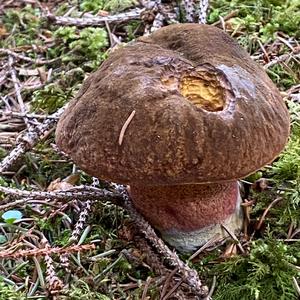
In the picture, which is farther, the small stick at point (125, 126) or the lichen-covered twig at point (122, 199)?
the lichen-covered twig at point (122, 199)

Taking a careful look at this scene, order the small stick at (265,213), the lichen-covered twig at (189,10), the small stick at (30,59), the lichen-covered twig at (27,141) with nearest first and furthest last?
1. the small stick at (265,213)
2. the lichen-covered twig at (27,141)
3. the lichen-covered twig at (189,10)
4. the small stick at (30,59)

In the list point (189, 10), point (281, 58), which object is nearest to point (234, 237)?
point (281, 58)

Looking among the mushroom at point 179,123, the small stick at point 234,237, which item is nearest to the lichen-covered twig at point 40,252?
the mushroom at point 179,123

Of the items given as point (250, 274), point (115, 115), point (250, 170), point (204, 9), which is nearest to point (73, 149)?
point (115, 115)

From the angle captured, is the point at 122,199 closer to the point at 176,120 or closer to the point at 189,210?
the point at 189,210

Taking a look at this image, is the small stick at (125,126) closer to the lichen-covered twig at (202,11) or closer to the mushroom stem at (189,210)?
the mushroom stem at (189,210)

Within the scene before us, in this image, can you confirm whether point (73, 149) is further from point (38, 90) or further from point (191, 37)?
point (38, 90)
